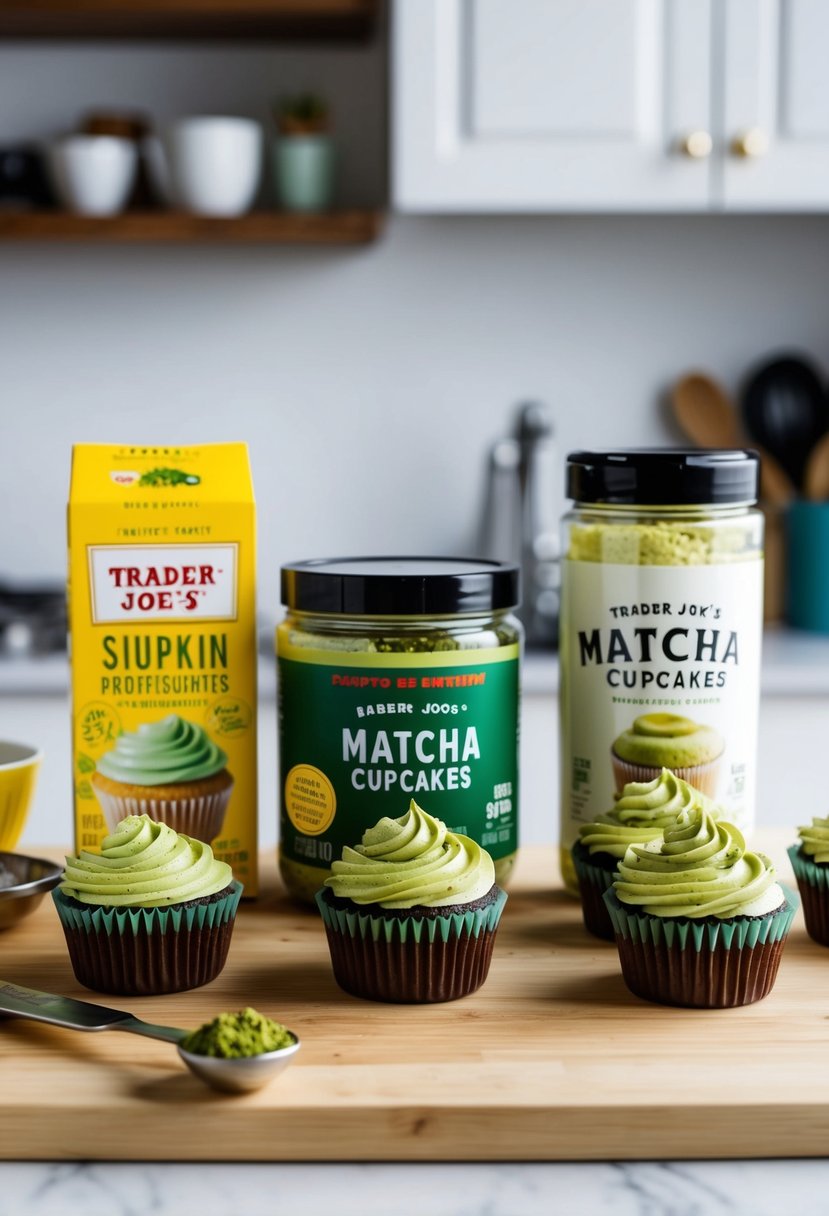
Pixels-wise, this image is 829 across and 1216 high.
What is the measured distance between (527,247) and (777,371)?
20.1 inches

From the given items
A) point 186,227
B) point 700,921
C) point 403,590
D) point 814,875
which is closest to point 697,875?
point 700,921

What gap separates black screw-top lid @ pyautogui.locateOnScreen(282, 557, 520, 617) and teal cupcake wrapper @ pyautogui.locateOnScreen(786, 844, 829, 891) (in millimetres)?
243

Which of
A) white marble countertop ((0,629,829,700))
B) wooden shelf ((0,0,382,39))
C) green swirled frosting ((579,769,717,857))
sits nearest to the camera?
green swirled frosting ((579,769,717,857))

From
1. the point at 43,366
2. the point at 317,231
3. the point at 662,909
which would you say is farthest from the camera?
the point at 43,366

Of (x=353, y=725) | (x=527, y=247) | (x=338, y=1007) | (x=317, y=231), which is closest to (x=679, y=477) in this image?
(x=353, y=725)

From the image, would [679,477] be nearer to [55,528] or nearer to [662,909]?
[662,909]

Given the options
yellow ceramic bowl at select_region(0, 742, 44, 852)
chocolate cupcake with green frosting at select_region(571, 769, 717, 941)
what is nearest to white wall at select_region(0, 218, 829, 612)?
yellow ceramic bowl at select_region(0, 742, 44, 852)

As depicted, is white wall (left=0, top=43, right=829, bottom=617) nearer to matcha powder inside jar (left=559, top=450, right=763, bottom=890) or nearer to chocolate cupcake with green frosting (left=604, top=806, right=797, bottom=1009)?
matcha powder inside jar (left=559, top=450, right=763, bottom=890)

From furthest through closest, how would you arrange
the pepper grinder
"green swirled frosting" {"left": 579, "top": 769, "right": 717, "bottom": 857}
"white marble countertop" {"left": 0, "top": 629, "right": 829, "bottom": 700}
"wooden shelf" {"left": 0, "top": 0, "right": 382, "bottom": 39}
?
the pepper grinder → "wooden shelf" {"left": 0, "top": 0, "right": 382, "bottom": 39} → "white marble countertop" {"left": 0, "top": 629, "right": 829, "bottom": 700} → "green swirled frosting" {"left": 579, "top": 769, "right": 717, "bottom": 857}

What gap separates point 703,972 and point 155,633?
417 millimetres

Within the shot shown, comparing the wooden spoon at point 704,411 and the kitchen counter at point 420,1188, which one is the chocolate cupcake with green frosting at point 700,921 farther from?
the wooden spoon at point 704,411

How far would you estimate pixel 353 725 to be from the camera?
860 millimetres

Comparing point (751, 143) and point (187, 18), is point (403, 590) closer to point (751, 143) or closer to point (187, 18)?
point (751, 143)

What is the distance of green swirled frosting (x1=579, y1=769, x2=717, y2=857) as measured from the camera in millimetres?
853
